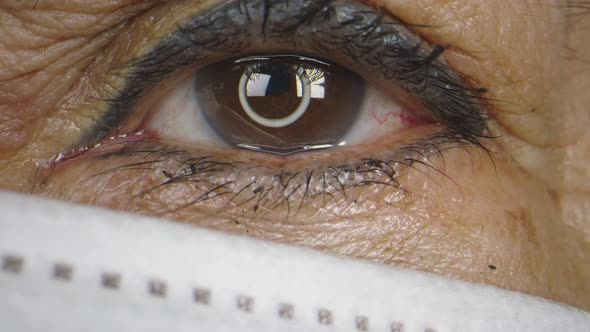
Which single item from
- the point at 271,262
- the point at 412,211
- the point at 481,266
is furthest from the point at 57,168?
the point at 481,266

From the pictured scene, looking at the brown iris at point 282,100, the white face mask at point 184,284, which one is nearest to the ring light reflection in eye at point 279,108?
the brown iris at point 282,100

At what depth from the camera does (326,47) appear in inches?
51.9

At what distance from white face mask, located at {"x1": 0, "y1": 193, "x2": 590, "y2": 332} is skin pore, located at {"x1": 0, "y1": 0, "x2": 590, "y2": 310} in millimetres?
203

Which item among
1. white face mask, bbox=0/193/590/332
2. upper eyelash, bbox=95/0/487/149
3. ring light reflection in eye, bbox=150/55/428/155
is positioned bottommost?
white face mask, bbox=0/193/590/332

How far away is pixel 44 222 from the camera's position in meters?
0.95

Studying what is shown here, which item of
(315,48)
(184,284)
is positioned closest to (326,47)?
(315,48)

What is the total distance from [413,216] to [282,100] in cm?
32

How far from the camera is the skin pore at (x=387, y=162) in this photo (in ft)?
4.26

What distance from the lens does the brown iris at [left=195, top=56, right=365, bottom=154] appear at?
1392 millimetres

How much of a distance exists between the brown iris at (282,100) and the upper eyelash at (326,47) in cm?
6

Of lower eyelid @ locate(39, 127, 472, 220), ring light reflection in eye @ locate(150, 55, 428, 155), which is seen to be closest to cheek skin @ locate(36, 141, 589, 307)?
lower eyelid @ locate(39, 127, 472, 220)

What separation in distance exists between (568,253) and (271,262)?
619mm

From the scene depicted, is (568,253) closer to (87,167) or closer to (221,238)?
(221,238)

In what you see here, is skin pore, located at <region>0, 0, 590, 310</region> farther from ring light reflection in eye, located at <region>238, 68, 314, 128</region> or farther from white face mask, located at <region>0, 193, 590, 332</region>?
white face mask, located at <region>0, 193, 590, 332</region>
